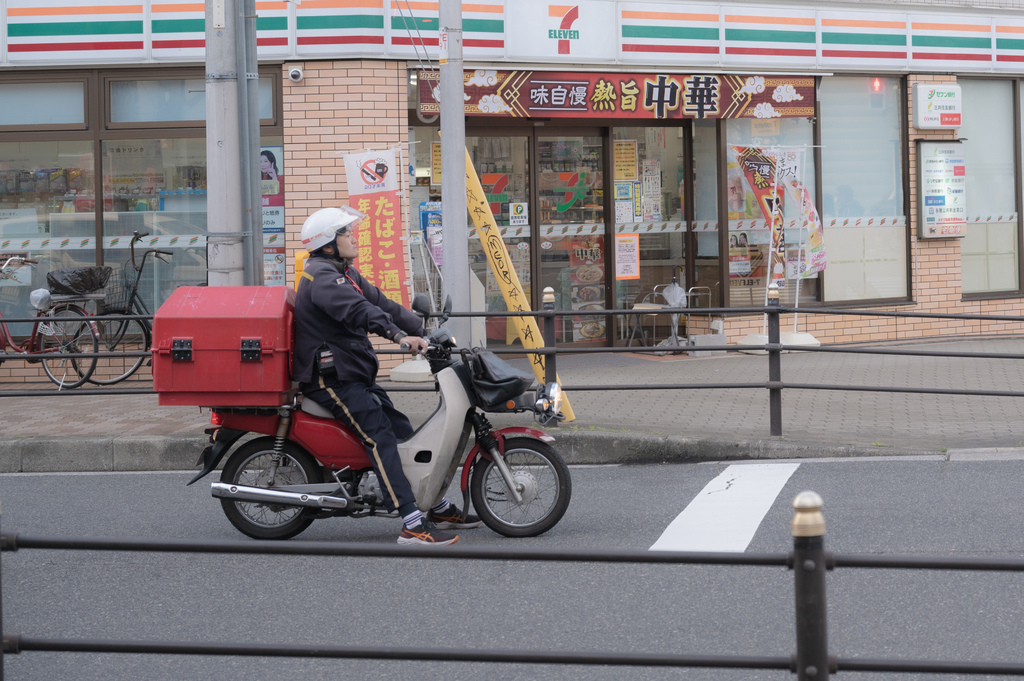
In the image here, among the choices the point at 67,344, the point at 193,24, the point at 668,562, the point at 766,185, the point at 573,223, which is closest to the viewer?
the point at 668,562

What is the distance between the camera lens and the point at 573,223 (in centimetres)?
1359

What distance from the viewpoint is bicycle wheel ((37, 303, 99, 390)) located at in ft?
36.4

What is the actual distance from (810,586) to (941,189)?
12.9 m

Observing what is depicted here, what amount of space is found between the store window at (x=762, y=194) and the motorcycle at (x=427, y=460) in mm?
8050

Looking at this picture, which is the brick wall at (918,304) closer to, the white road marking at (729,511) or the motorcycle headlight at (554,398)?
the white road marking at (729,511)

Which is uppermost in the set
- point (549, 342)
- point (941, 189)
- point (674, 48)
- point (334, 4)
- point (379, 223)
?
point (334, 4)

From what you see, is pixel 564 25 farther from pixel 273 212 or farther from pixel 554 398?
pixel 554 398

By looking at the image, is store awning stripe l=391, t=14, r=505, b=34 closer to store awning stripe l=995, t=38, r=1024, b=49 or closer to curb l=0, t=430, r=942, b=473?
curb l=0, t=430, r=942, b=473

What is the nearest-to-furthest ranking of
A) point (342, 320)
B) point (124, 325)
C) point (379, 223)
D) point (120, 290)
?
point (342, 320), point (379, 223), point (124, 325), point (120, 290)

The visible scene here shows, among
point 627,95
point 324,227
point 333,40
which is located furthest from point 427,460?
point 627,95

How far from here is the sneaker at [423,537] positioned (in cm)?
590

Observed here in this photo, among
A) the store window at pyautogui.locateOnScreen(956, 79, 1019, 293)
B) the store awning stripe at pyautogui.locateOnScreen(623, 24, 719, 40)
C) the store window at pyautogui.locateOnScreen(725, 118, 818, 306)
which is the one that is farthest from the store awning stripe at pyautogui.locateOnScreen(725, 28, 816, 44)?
the store window at pyautogui.locateOnScreen(956, 79, 1019, 293)

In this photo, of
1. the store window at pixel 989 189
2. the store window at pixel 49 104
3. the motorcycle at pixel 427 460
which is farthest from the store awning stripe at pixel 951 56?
the motorcycle at pixel 427 460

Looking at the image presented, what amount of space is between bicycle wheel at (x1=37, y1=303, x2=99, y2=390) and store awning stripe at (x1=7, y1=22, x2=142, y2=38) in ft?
9.54
